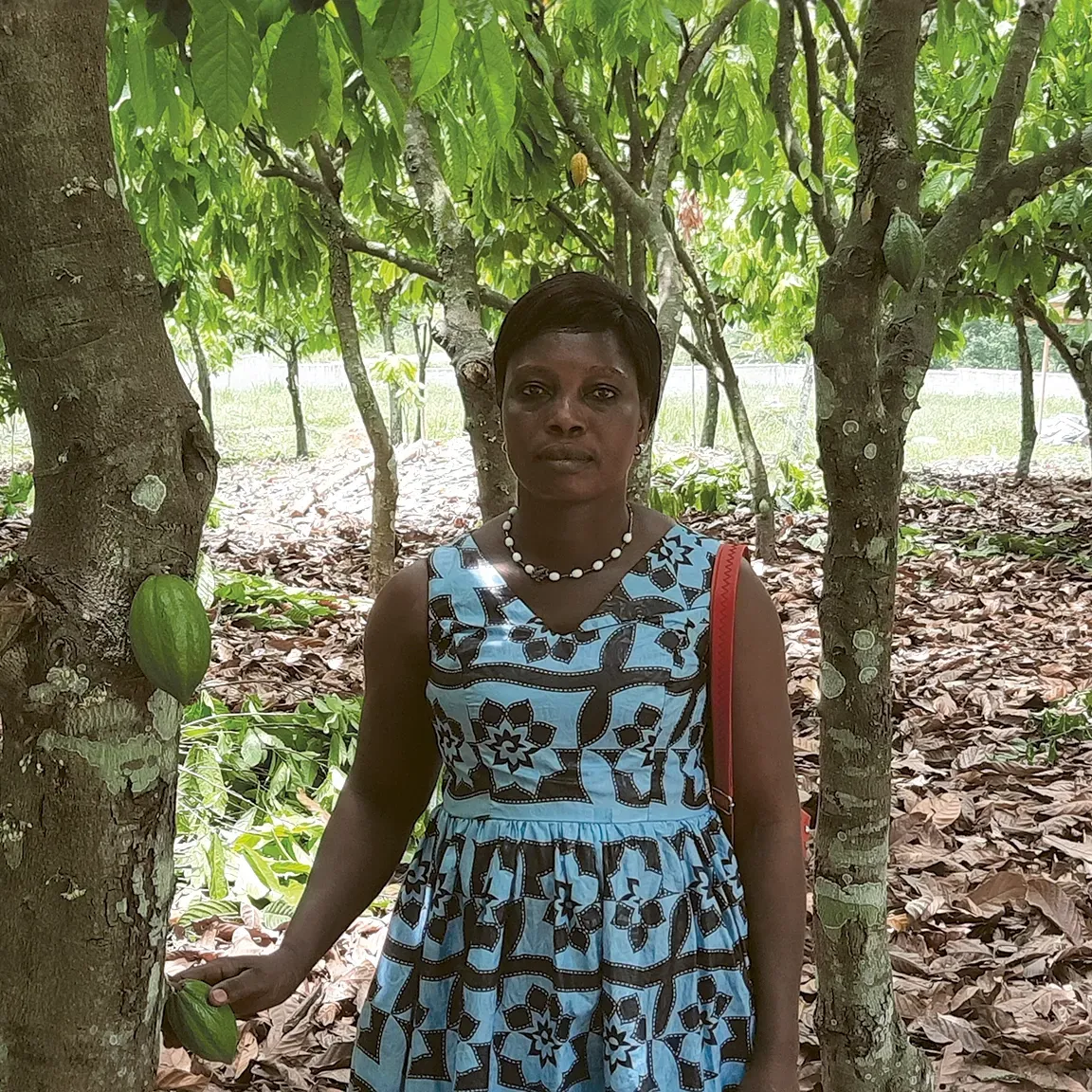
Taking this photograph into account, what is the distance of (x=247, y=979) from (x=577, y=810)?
1.23ft

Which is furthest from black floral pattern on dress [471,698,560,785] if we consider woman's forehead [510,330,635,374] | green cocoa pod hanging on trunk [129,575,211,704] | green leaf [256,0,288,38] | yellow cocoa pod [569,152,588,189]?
yellow cocoa pod [569,152,588,189]

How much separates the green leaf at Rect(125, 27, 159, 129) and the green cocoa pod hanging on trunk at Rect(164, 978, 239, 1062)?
1197 mm

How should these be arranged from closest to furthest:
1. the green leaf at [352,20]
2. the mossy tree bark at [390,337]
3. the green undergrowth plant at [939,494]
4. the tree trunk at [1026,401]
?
the green leaf at [352,20] → the mossy tree bark at [390,337] → the green undergrowth plant at [939,494] → the tree trunk at [1026,401]

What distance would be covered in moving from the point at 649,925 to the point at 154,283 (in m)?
0.83

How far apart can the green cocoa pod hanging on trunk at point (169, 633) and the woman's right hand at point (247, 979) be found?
0.54m

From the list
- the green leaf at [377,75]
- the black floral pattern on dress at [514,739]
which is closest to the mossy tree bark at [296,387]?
the green leaf at [377,75]

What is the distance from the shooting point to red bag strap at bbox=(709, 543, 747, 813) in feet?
4.14

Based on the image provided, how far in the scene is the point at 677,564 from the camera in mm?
1298

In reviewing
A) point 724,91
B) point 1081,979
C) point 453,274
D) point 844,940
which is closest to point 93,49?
point 844,940

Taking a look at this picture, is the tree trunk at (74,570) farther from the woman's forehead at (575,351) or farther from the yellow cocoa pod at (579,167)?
the yellow cocoa pod at (579,167)

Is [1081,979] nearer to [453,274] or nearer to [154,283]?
[453,274]

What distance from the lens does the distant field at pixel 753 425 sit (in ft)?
50.0

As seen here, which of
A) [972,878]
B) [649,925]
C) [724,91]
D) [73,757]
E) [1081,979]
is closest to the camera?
[73,757]

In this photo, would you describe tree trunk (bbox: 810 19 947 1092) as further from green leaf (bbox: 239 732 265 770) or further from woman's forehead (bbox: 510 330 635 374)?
green leaf (bbox: 239 732 265 770)
